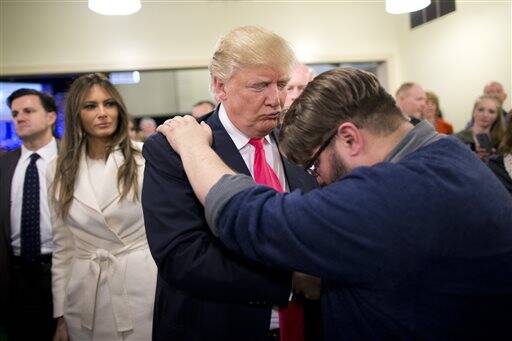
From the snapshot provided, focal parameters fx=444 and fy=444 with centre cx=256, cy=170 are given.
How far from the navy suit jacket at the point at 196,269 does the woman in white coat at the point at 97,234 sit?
0.63 metres

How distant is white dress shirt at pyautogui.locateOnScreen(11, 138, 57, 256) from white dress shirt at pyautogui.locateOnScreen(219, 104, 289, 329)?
4.69 ft

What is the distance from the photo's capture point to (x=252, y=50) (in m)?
1.11

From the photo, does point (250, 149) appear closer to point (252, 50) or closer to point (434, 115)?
point (252, 50)

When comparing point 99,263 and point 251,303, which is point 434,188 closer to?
point 251,303

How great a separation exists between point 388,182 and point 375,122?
0.17 m

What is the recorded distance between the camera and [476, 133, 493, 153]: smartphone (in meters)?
3.38

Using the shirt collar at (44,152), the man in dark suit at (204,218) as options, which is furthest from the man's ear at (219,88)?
the shirt collar at (44,152)

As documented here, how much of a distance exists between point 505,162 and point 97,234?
86.4 inches

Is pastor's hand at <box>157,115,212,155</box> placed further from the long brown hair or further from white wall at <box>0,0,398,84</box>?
white wall at <box>0,0,398,84</box>

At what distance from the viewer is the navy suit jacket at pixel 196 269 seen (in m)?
0.92

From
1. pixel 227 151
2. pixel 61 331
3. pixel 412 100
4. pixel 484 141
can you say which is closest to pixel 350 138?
pixel 227 151

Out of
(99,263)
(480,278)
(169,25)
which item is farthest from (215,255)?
(169,25)

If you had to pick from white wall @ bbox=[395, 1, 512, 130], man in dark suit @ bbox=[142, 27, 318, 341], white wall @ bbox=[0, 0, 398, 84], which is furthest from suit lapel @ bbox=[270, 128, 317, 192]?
white wall @ bbox=[0, 0, 398, 84]

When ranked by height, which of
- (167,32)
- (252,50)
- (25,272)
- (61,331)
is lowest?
(61,331)
